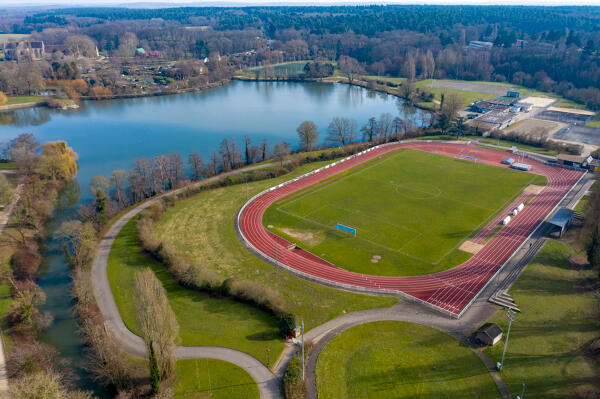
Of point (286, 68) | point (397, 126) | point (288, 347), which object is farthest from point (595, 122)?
point (286, 68)

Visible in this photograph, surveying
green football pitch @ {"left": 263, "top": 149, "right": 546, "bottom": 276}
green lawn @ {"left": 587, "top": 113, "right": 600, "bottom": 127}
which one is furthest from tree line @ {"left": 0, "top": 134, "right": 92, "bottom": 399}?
green lawn @ {"left": 587, "top": 113, "right": 600, "bottom": 127}

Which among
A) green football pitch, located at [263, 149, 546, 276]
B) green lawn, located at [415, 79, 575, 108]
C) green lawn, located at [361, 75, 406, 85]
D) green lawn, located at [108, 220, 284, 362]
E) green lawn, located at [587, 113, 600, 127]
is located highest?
green lawn, located at [361, 75, 406, 85]

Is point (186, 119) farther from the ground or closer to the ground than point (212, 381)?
farther from the ground

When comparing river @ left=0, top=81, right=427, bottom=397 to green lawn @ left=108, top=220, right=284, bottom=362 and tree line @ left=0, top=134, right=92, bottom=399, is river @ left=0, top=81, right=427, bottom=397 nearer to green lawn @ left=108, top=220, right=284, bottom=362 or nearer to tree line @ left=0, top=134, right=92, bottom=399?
tree line @ left=0, top=134, right=92, bottom=399

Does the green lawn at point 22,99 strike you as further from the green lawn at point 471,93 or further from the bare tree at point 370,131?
the green lawn at point 471,93

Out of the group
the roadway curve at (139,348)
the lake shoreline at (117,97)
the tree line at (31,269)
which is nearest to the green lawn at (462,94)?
the lake shoreline at (117,97)

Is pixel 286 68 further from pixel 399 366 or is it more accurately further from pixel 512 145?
pixel 399 366

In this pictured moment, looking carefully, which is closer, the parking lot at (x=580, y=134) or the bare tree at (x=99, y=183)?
the bare tree at (x=99, y=183)
